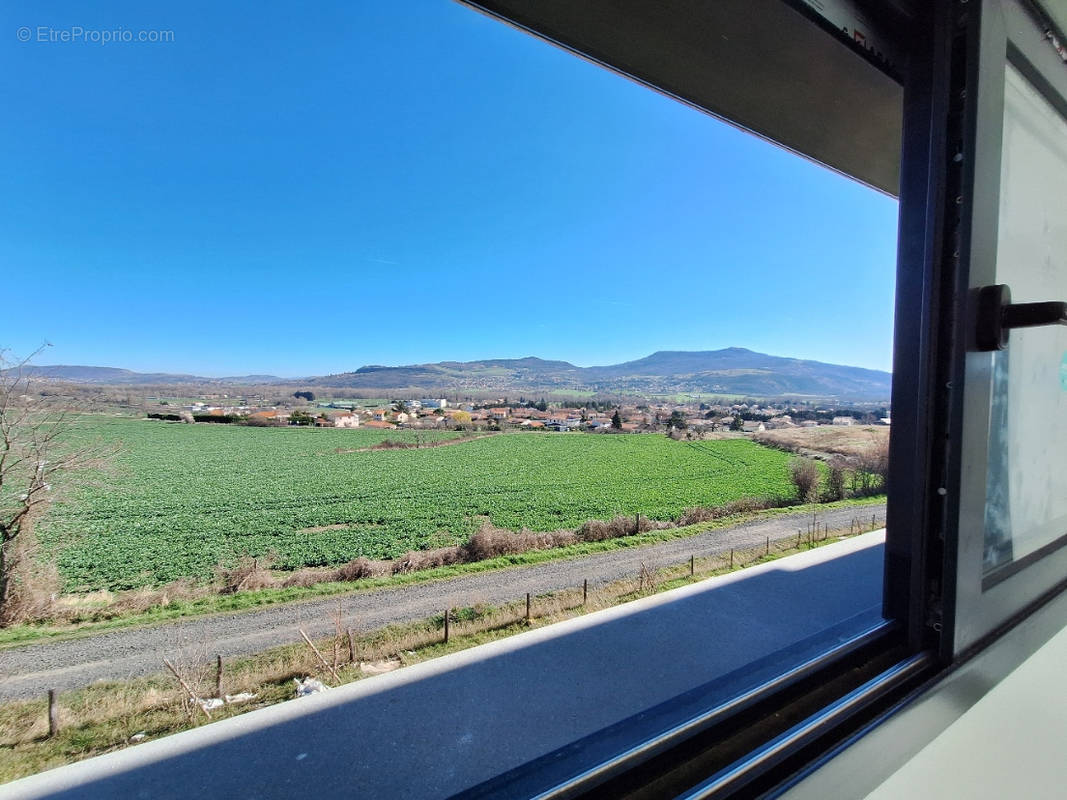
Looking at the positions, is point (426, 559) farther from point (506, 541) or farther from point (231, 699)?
point (231, 699)

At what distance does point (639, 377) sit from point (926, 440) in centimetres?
1019

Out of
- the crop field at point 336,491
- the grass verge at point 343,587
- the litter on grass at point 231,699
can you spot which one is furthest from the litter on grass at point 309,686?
the crop field at point 336,491

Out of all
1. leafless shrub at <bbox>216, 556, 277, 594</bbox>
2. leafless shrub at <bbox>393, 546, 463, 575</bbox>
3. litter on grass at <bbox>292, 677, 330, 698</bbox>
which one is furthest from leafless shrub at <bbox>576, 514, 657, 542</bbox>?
litter on grass at <bbox>292, 677, 330, 698</bbox>

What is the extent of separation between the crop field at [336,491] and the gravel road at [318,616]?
633 mm

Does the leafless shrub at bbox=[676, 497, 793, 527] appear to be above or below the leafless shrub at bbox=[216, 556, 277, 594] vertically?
above

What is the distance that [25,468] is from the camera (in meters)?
1.57

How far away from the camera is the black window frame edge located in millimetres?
343

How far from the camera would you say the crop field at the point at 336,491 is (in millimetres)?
3518

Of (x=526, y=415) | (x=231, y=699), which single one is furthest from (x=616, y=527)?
(x=231, y=699)

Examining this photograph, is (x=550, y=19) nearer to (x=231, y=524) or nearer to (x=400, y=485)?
(x=231, y=524)

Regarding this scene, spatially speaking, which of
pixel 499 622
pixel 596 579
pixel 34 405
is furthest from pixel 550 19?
pixel 596 579

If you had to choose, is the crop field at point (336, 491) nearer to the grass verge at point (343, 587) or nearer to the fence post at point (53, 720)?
the grass verge at point (343, 587)

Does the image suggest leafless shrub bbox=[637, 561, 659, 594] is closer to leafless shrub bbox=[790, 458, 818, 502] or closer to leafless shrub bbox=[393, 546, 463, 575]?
leafless shrub bbox=[393, 546, 463, 575]

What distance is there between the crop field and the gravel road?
633 mm
